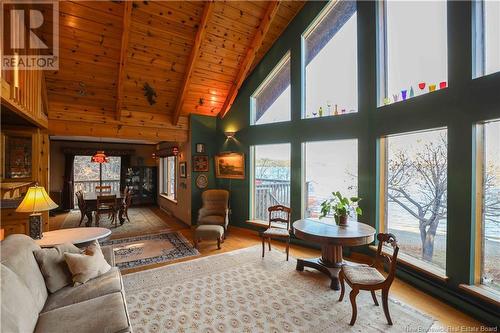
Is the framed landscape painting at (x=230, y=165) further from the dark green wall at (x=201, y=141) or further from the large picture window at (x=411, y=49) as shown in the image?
the large picture window at (x=411, y=49)

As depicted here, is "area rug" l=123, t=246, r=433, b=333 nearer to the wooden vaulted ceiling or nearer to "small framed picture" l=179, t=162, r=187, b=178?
"small framed picture" l=179, t=162, r=187, b=178

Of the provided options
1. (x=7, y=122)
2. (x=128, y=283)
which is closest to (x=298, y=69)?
(x=128, y=283)

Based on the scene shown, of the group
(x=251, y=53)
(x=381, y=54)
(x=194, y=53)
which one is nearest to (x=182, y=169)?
(x=194, y=53)

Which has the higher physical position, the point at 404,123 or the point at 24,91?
the point at 24,91

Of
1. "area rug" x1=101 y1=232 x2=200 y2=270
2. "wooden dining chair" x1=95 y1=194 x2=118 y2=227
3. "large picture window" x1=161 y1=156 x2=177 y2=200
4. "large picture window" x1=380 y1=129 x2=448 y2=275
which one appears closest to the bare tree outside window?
"large picture window" x1=380 y1=129 x2=448 y2=275

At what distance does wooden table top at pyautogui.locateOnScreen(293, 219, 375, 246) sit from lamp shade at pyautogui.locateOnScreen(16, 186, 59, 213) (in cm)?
305

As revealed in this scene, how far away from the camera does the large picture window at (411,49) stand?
291 cm

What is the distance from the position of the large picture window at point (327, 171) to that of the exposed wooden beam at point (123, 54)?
3.57 meters

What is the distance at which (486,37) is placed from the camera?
8.12 feet

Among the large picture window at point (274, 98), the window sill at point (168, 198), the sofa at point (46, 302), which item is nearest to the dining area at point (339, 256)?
the sofa at point (46, 302)

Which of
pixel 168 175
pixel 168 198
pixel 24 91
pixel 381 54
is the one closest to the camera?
pixel 24 91

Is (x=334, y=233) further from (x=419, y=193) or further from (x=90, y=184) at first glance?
(x=90, y=184)

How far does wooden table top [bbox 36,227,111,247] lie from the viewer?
2.74m

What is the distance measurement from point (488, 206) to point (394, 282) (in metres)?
1.45
